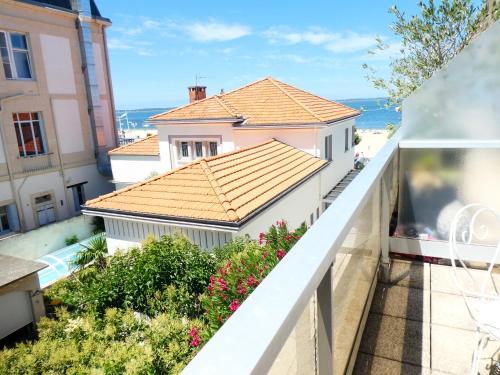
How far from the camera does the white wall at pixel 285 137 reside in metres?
16.3

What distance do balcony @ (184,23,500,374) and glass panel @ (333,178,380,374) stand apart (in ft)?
0.04

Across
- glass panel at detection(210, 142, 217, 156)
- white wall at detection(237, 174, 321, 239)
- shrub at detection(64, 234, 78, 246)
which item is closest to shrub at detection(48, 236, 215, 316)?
white wall at detection(237, 174, 321, 239)

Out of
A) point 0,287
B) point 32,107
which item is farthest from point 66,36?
point 0,287

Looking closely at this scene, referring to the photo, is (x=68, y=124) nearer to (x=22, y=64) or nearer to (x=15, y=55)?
(x=22, y=64)

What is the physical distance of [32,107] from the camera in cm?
1902

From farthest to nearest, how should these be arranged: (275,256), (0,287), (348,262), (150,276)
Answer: (0,287) < (150,276) < (275,256) < (348,262)

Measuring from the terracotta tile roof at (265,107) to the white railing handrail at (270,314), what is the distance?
49.8 feet

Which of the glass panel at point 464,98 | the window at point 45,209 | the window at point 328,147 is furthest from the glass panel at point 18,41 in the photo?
the glass panel at point 464,98

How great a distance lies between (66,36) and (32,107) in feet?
15.5

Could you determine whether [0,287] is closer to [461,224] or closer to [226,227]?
[226,227]

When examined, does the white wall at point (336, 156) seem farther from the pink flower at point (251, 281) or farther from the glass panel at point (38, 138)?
the glass panel at point (38, 138)

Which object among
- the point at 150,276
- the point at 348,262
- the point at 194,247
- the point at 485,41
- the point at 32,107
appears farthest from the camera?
the point at 32,107

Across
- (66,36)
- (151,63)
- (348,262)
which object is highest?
(151,63)

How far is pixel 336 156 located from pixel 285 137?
3.73m
